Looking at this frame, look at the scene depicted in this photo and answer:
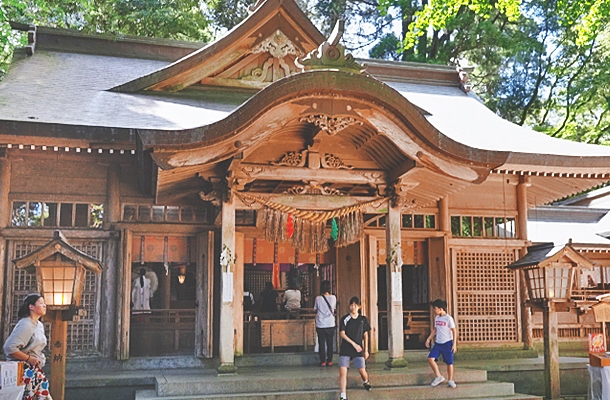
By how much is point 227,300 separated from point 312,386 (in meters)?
1.73

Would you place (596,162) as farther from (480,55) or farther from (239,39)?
(480,55)

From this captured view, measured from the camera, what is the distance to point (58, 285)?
773 centimetres

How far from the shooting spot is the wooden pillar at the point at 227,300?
902 cm

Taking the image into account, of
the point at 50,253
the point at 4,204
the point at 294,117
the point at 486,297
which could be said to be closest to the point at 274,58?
the point at 294,117

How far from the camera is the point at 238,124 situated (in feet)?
27.8

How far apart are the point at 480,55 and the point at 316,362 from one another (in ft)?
60.0

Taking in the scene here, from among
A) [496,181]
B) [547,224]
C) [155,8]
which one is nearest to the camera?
[496,181]

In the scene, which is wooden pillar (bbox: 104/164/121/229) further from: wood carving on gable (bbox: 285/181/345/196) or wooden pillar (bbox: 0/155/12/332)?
wood carving on gable (bbox: 285/181/345/196)

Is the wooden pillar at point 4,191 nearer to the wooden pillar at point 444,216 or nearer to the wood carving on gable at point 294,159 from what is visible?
the wood carving on gable at point 294,159

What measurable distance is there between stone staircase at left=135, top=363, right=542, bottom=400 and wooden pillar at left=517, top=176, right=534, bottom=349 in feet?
12.1

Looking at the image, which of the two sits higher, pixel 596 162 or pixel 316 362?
A: pixel 596 162

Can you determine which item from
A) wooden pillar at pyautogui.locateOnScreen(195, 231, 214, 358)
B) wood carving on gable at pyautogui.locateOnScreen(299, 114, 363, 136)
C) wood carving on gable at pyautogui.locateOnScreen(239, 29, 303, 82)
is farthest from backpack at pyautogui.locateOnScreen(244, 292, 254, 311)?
wood carving on gable at pyautogui.locateOnScreen(299, 114, 363, 136)

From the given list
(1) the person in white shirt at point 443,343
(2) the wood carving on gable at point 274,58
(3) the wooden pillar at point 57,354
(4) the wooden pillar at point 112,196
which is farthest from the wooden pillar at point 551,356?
(4) the wooden pillar at point 112,196

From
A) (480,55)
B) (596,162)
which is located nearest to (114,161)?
(596,162)
